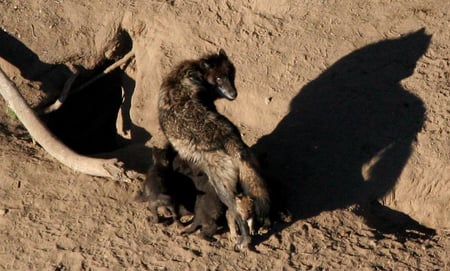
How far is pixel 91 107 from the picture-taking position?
12.0 meters

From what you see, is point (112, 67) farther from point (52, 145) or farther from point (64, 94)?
point (52, 145)

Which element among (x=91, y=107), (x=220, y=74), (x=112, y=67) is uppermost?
(x=220, y=74)

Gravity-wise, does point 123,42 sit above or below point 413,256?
below

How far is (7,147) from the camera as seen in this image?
9766 mm

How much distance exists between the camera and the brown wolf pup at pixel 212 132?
27.9ft

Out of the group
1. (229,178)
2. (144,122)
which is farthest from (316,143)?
(144,122)

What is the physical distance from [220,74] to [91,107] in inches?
123

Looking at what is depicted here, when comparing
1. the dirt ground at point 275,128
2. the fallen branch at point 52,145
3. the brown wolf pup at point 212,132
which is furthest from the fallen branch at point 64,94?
the brown wolf pup at point 212,132

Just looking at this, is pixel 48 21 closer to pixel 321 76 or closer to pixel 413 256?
pixel 321 76

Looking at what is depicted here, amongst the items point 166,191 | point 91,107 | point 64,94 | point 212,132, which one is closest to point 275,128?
point 212,132

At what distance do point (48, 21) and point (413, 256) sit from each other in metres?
5.71

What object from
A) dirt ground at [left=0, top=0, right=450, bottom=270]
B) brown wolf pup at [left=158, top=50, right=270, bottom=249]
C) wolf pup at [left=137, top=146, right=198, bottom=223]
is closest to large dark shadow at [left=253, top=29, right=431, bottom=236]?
dirt ground at [left=0, top=0, right=450, bottom=270]

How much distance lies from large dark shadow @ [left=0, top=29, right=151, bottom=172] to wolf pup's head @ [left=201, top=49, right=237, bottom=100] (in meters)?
1.35

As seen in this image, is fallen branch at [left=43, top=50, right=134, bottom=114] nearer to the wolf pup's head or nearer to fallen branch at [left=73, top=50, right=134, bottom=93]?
fallen branch at [left=73, top=50, right=134, bottom=93]
